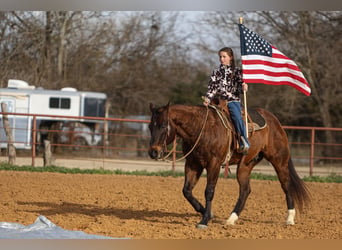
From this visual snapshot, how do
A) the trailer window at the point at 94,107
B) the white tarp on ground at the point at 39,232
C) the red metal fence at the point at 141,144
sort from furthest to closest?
the trailer window at the point at 94,107 → the red metal fence at the point at 141,144 → the white tarp on ground at the point at 39,232

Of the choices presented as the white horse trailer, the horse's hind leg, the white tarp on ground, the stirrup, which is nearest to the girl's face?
the stirrup

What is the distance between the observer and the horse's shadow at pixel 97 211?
748 cm

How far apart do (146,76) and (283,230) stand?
20.5m

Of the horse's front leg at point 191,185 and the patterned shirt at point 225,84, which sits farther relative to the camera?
the patterned shirt at point 225,84

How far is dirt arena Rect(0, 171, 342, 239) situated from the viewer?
20.8 ft

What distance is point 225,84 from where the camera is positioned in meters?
6.91

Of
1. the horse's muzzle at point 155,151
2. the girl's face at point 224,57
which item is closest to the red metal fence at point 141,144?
the girl's face at point 224,57

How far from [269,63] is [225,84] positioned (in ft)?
2.97

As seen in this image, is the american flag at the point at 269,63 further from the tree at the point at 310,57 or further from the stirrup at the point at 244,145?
the tree at the point at 310,57

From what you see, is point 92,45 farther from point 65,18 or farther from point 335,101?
point 335,101

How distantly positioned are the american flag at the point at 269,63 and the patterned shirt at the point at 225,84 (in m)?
0.43

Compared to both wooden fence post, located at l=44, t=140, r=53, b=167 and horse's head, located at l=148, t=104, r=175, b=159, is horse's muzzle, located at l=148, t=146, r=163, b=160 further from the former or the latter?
wooden fence post, located at l=44, t=140, r=53, b=167

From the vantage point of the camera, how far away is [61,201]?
347 inches

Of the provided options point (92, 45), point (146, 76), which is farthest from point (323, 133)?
point (92, 45)
